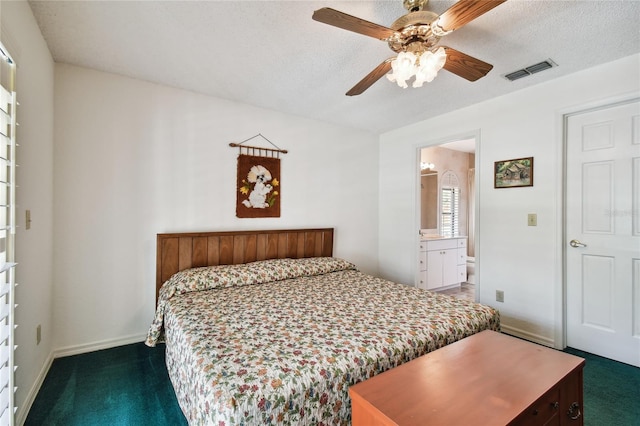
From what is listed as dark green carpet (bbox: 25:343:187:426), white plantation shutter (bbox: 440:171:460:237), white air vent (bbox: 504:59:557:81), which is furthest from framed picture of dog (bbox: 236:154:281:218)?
white plantation shutter (bbox: 440:171:460:237)

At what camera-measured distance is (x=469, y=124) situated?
10.7 feet

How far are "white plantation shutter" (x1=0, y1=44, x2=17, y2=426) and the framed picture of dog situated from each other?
186 cm

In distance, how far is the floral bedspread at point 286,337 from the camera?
45.4 inches

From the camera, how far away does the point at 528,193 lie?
280 cm

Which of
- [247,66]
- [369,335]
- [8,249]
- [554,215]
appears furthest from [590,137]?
[8,249]

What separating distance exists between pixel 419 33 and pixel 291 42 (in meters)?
0.89

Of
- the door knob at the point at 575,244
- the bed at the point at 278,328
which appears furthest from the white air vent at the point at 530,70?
the bed at the point at 278,328

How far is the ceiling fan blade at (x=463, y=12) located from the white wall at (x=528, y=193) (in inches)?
69.2

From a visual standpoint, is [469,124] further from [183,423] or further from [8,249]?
[8,249]

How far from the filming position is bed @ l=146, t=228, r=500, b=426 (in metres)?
1.17

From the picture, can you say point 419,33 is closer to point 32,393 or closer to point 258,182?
point 258,182

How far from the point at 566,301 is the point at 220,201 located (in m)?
3.33

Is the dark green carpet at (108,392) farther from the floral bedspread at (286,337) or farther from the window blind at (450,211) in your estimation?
the window blind at (450,211)

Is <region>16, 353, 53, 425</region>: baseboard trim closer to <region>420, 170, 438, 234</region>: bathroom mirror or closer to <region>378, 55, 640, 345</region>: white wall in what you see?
<region>378, 55, 640, 345</region>: white wall
